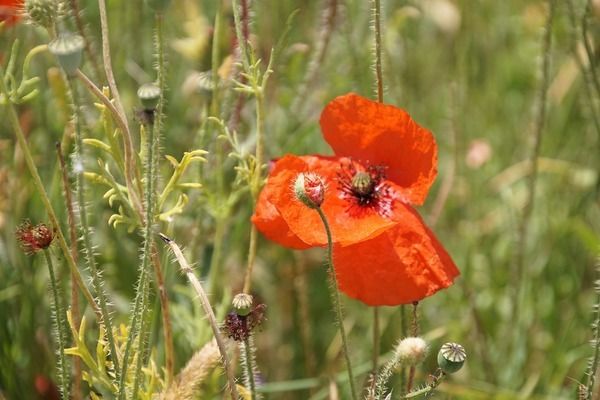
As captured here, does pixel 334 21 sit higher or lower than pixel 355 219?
higher

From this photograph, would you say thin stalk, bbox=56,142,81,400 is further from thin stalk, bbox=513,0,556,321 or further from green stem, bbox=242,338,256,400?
thin stalk, bbox=513,0,556,321

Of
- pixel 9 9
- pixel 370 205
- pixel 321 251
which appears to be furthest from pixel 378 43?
pixel 321 251

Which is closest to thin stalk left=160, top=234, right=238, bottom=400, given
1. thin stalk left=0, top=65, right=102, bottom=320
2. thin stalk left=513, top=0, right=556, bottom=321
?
thin stalk left=0, top=65, right=102, bottom=320

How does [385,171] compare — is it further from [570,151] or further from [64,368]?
[570,151]

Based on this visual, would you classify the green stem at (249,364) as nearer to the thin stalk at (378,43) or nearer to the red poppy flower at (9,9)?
the thin stalk at (378,43)

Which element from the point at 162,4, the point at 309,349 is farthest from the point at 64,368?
the point at 309,349

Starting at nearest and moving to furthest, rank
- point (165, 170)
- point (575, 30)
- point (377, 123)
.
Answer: point (377, 123) < point (575, 30) < point (165, 170)

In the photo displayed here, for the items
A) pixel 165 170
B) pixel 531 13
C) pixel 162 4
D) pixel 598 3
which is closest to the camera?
pixel 162 4

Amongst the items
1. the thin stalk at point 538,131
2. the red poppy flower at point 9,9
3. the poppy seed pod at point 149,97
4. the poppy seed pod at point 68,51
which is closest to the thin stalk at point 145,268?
the poppy seed pod at point 149,97

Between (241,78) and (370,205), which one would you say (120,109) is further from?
(241,78)
